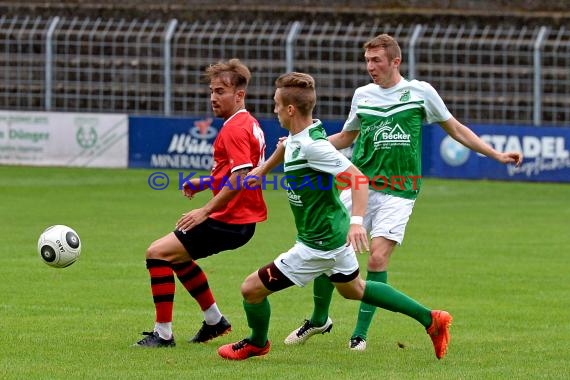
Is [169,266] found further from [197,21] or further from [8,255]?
[197,21]

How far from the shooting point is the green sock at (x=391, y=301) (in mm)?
8047

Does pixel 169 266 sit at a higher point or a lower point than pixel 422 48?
lower

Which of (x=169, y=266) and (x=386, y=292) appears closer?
(x=386, y=292)

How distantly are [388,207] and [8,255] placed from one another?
231 inches

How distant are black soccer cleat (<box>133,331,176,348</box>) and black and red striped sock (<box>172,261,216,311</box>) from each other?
1.30 feet

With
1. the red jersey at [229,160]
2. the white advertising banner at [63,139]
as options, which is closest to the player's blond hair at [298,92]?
the red jersey at [229,160]

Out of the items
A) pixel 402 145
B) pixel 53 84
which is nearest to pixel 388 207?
pixel 402 145

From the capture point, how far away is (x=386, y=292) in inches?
317

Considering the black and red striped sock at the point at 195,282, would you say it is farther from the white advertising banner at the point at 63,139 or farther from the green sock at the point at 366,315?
the white advertising banner at the point at 63,139

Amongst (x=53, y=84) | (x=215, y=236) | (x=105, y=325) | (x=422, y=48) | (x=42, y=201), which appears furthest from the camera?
(x=53, y=84)

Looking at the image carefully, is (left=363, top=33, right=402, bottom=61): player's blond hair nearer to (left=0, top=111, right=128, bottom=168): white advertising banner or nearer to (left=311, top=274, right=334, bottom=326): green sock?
(left=311, top=274, right=334, bottom=326): green sock

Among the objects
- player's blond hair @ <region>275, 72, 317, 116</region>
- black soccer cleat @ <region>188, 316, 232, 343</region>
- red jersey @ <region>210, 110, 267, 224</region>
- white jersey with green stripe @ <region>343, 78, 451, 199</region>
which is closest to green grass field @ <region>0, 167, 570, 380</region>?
black soccer cleat @ <region>188, 316, 232, 343</region>

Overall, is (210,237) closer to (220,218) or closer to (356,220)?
(220,218)

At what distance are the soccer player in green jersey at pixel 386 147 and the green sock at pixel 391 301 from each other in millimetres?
766
